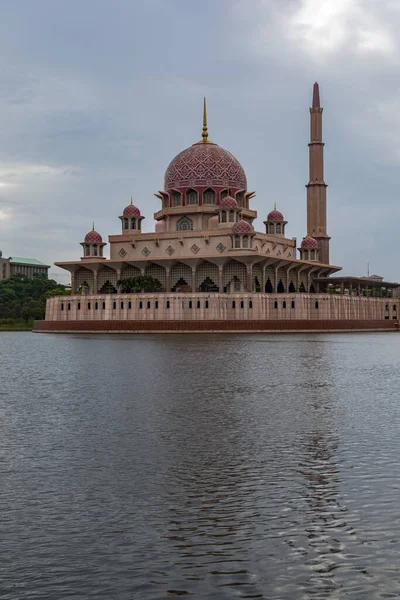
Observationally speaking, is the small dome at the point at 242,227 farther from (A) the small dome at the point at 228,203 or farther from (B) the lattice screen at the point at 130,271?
(B) the lattice screen at the point at 130,271

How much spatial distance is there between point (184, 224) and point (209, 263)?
712cm

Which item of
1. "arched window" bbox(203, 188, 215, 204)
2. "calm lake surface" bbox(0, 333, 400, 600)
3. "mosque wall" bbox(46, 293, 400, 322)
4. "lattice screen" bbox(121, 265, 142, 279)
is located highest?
"arched window" bbox(203, 188, 215, 204)

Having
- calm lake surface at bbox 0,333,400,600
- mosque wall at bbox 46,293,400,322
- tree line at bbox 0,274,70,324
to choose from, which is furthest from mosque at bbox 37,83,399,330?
calm lake surface at bbox 0,333,400,600

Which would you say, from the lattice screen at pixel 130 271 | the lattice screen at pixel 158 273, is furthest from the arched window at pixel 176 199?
the lattice screen at pixel 130 271

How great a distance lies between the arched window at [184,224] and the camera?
3211 inches

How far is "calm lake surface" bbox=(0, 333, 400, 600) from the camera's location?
7078 millimetres

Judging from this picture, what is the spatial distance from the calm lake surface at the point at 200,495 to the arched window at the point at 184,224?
6092 centimetres

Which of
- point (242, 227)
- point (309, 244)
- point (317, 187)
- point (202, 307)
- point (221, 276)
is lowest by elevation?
point (202, 307)

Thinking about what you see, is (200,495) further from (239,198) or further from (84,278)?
(84,278)

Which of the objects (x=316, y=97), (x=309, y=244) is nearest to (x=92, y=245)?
(x=309, y=244)

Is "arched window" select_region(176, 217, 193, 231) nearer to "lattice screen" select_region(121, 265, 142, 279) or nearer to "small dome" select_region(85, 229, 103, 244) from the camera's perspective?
"lattice screen" select_region(121, 265, 142, 279)

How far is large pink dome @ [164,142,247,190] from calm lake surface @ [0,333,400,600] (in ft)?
204

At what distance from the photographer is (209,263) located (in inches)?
3036

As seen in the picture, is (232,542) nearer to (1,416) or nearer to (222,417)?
(222,417)
